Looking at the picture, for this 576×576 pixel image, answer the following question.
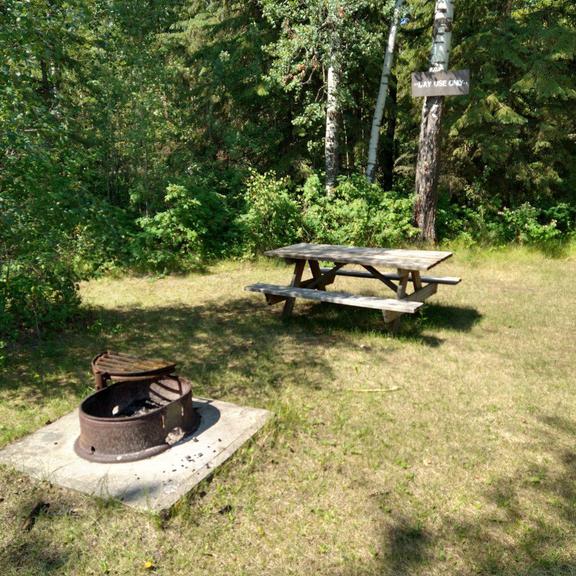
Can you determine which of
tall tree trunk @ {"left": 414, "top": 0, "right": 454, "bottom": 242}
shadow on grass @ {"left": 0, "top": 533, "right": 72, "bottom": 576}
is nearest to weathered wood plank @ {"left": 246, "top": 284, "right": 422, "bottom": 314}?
shadow on grass @ {"left": 0, "top": 533, "right": 72, "bottom": 576}

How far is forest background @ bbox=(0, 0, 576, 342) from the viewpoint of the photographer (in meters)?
10.8

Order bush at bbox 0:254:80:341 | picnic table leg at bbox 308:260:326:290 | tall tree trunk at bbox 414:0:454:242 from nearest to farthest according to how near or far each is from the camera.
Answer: bush at bbox 0:254:80:341 → picnic table leg at bbox 308:260:326:290 → tall tree trunk at bbox 414:0:454:242

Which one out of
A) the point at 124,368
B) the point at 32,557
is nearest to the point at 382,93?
the point at 124,368

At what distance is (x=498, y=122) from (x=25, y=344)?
1060 cm

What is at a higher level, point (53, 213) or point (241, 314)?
point (53, 213)

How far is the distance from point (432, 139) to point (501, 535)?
9173mm

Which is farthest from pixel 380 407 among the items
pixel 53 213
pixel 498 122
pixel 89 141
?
pixel 498 122

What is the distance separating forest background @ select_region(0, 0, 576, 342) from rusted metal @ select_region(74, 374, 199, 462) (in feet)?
17.2

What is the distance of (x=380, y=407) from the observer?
4.48m

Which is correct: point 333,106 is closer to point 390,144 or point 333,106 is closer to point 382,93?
point 382,93

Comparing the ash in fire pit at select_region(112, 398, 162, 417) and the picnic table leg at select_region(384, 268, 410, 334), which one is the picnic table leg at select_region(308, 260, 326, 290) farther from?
the ash in fire pit at select_region(112, 398, 162, 417)

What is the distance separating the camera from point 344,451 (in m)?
3.78

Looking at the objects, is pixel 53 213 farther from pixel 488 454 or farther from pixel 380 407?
pixel 488 454

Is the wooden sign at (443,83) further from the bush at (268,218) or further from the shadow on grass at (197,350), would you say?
the shadow on grass at (197,350)
